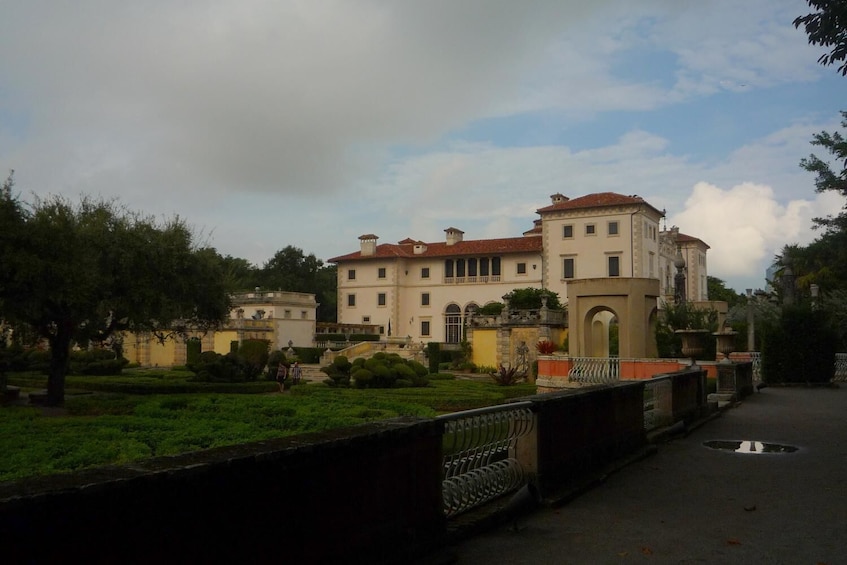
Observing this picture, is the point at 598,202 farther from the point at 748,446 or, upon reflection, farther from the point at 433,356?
the point at 748,446

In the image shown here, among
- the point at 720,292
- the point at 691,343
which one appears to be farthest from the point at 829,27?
the point at 720,292

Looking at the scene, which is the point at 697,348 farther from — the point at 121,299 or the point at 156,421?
the point at 121,299

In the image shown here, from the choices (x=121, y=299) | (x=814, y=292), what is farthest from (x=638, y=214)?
(x=121, y=299)

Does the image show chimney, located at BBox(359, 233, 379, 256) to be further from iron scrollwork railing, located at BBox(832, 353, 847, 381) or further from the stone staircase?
iron scrollwork railing, located at BBox(832, 353, 847, 381)

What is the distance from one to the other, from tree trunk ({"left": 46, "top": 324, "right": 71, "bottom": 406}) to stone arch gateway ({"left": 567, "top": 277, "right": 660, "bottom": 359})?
55.1 feet

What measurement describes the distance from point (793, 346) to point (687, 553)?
21.7 metres

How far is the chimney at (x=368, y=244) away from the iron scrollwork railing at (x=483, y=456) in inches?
2395

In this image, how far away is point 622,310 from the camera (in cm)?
2544

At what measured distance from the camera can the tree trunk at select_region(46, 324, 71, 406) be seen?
1989 centimetres

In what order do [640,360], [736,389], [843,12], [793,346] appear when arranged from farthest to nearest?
1. [793,346]
2. [640,360]
3. [736,389]
4. [843,12]

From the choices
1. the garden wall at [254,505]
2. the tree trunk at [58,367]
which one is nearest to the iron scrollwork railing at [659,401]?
the garden wall at [254,505]

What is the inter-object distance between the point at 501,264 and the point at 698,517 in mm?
55447

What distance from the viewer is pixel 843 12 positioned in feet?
26.1

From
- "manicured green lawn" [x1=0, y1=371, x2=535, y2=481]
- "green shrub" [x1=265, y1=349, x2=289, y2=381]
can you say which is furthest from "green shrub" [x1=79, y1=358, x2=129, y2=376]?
"manicured green lawn" [x1=0, y1=371, x2=535, y2=481]
